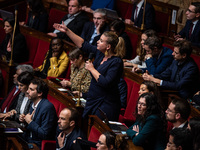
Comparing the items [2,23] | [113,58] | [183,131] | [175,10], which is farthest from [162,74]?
[2,23]

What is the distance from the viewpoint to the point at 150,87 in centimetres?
196

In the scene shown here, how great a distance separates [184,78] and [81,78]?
591 mm

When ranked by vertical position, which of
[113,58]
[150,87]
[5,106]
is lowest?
[5,106]

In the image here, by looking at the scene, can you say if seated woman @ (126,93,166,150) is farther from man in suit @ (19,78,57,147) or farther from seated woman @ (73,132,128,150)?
man in suit @ (19,78,57,147)

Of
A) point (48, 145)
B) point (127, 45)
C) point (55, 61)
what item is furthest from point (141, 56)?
point (48, 145)

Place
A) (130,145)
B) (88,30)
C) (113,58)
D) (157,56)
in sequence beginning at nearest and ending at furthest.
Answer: (130,145)
(113,58)
(157,56)
(88,30)

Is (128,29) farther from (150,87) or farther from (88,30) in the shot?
(150,87)

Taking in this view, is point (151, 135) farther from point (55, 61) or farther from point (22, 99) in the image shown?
point (55, 61)

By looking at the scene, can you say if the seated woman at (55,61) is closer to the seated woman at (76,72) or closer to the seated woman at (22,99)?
the seated woman at (76,72)

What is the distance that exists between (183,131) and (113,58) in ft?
1.78

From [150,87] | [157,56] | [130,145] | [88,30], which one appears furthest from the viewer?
[88,30]

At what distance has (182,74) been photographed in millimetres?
2227

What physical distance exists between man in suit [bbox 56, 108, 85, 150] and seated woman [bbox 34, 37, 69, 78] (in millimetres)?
988

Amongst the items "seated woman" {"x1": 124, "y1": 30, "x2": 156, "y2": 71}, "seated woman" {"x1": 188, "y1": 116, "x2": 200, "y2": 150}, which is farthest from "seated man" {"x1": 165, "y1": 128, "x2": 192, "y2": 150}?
"seated woman" {"x1": 124, "y1": 30, "x2": 156, "y2": 71}
